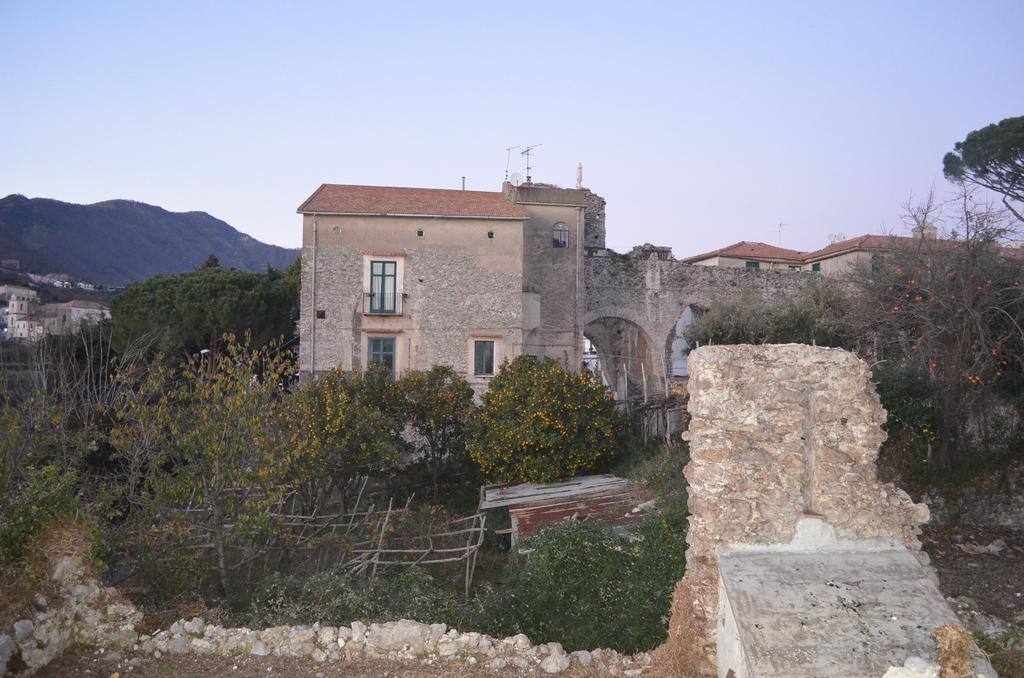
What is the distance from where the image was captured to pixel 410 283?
2177cm

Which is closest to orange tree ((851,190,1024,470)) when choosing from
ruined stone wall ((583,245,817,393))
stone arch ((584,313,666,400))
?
ruined stone wall ((583,245,817,393))

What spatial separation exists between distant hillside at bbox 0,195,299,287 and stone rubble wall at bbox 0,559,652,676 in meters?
61.7

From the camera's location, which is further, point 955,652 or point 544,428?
point 544,428

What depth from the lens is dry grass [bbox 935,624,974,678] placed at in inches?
148

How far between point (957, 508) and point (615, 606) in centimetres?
647

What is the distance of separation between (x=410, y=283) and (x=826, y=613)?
18477 mm

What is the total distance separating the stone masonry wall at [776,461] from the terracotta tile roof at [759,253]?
26629mm

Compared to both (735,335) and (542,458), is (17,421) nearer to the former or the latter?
(542,458)

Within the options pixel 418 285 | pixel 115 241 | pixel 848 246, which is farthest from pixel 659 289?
pixel 115 241

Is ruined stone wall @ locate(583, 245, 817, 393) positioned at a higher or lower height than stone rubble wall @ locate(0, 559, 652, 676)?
higher

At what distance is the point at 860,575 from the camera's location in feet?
14.8

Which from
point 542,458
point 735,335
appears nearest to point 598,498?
point 542,458

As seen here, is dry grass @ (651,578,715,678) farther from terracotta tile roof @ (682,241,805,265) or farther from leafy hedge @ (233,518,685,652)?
terracotta tile roof @ (682,241,805,265)

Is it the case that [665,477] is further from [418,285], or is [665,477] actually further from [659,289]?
[659,289]
